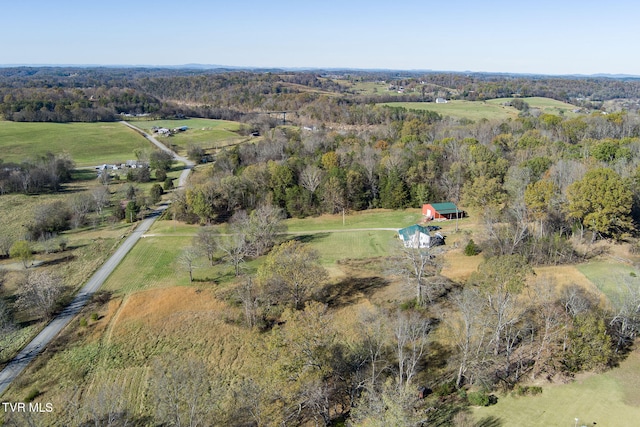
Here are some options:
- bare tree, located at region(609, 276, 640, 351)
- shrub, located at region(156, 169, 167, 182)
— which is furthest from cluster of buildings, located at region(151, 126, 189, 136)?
bare tree, located at region(609, 276, 640, 351)

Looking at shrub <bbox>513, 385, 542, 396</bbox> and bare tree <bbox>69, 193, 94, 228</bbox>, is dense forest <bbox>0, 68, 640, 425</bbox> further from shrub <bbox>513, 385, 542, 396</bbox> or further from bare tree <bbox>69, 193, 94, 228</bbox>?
bare tree <bbox>69, 193, 94, 228</bbox>

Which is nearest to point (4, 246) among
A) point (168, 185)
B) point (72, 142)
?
point (168, 185)

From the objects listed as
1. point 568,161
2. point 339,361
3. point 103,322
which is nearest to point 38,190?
point 103,322

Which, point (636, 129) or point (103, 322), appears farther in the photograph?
point (636, 129)

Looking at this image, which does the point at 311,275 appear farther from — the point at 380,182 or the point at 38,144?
the point at 38,144

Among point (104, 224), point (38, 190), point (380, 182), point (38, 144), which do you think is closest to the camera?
point (104, 224)

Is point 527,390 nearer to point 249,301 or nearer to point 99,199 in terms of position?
point 249,301

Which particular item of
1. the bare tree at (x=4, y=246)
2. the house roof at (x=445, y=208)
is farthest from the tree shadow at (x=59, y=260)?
the house roof at (x=445, y=208)
